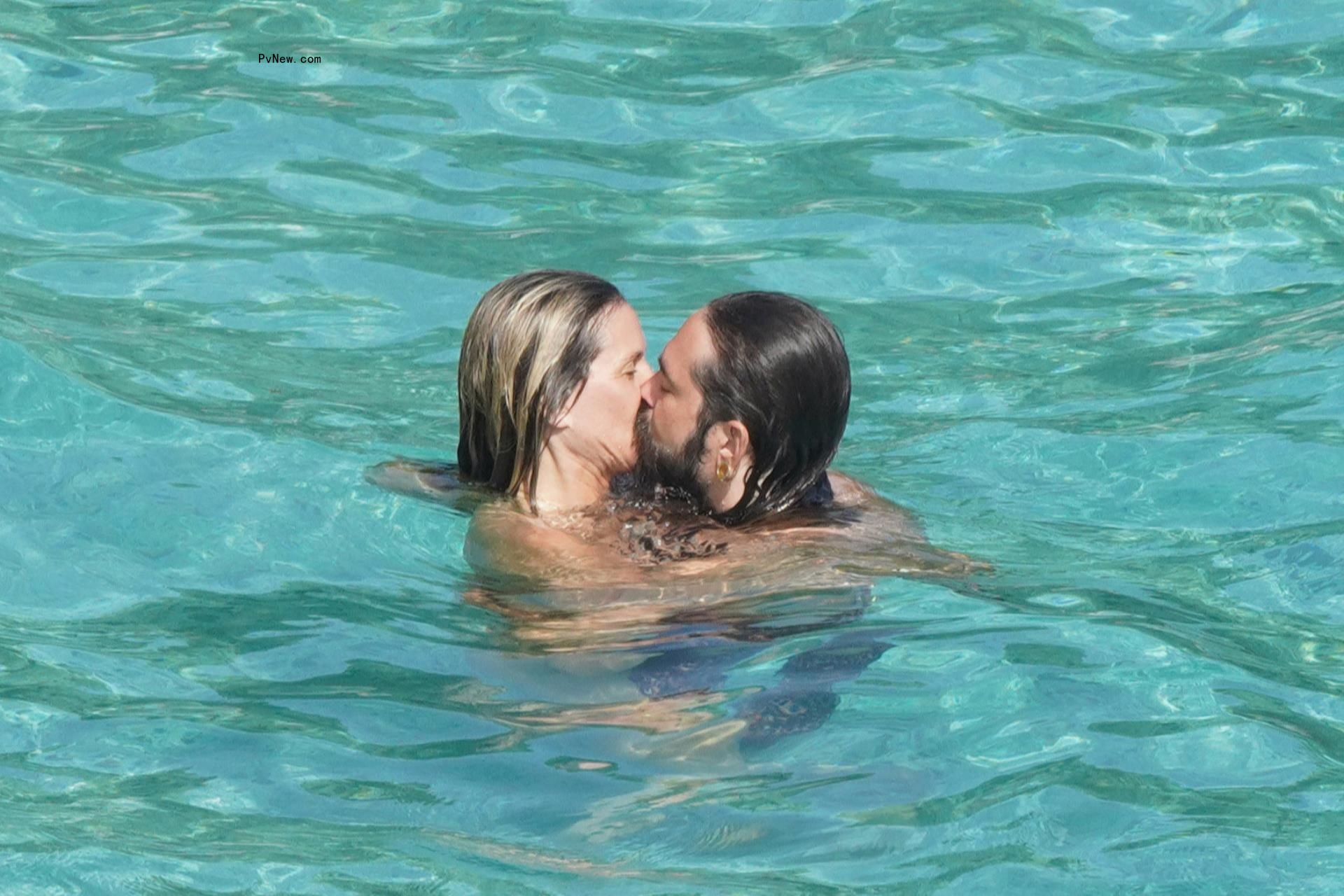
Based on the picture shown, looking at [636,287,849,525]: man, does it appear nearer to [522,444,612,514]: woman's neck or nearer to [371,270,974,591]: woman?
[371,270,974,591]: woman

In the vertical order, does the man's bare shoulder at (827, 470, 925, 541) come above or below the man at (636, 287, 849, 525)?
below

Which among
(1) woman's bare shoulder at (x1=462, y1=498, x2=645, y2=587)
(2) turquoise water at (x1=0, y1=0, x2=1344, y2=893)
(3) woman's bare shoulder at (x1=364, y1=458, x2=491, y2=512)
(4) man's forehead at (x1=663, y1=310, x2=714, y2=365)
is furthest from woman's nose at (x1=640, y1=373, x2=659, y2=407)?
(2) turquoise water at (x1=0, y1=0, x2=1344, y2=893)

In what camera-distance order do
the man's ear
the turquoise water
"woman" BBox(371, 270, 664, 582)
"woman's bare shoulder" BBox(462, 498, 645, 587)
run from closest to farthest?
the turquoise water
"woman's bare shoulder" BBox(462, 498, 645, 587)
the man's ear
"woman" BBox(371, 270, 664, 582)

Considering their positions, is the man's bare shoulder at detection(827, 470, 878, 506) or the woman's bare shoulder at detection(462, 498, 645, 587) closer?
the woman's bare shoulder at detection(462, 498, 645, 587)

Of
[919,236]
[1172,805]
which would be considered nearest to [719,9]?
[919,236]

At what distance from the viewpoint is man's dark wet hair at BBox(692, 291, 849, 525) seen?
506 centimetres

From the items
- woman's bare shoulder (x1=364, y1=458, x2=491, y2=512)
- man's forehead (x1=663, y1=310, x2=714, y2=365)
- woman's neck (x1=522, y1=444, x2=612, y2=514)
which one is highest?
man's forehead (x1=663, y1=310, x2=714, y2=365)

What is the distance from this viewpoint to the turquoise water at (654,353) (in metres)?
4.05

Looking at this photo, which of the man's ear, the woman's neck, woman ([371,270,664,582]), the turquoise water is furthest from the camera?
the woman's neck

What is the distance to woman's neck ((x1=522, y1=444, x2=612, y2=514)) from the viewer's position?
536cm

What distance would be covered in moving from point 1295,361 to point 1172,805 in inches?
120

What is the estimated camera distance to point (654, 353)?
6.86m

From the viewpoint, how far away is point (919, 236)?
302 inches

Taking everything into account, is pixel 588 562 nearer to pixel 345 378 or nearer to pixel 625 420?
pixel 625 420
